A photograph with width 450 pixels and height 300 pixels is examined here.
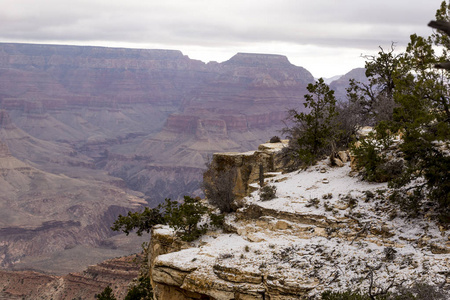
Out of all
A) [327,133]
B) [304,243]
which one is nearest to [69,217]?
[327,133]

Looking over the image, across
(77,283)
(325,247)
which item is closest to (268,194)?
(325,247)

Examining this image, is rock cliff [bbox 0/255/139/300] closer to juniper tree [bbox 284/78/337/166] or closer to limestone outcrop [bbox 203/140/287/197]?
limestone outcrop [bbox 203/140/287/197]

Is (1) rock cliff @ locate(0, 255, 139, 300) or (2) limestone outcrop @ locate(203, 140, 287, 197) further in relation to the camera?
(1) rock cliff @ locate(0, 255, 139, 300)

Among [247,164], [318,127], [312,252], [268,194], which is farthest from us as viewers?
[247,164]

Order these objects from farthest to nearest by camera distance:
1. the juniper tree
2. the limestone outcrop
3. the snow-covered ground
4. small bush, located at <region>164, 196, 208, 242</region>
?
1. the limestone outcrop
2. the juniper tree
3. small bush, located at <region>164, 196, 208, 242</region>
4. the snow-covered ground

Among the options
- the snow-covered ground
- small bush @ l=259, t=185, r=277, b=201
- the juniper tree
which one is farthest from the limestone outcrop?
the snow-covered ground

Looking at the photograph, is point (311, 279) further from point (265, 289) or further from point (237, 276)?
point (237, 276)

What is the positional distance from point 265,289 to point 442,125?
6.88 metres

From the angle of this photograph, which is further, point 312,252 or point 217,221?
point 217,221

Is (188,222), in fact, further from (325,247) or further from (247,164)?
(247,164)

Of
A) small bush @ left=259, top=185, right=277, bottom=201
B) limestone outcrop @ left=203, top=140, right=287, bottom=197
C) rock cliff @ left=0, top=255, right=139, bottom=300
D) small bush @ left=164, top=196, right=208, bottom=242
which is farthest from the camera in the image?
rock cliff @ left=0, top=255, right=139, bottom=300

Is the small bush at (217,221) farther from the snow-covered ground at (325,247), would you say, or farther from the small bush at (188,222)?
the snow-covered ground at (325,247)

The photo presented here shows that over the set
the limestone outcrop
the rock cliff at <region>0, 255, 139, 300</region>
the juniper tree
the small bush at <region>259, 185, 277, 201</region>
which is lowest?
the rock cliff at <region>0, 255, 139, 300</region>

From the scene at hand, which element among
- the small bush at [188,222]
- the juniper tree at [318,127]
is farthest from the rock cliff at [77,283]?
the small bush at [188,222]
